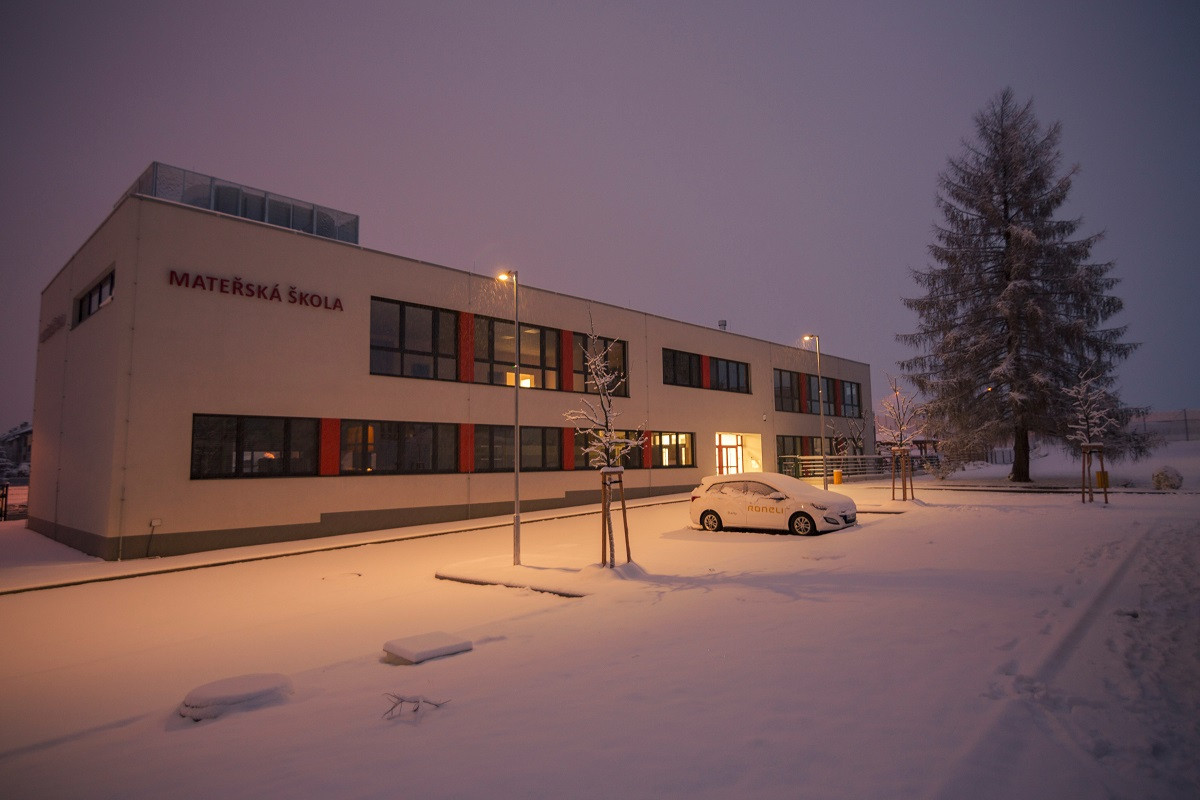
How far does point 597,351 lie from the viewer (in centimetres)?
2647

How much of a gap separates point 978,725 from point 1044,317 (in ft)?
97.6

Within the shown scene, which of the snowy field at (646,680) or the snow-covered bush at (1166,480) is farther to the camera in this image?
the snow-covered bush at (1166,480)

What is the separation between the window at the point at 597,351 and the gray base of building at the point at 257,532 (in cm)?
497

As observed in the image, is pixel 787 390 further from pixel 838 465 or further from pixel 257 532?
pixel 257 532

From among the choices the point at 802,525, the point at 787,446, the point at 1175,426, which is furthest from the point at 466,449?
the point at 1175,426

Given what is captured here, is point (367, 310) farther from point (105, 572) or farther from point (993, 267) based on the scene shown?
point (993, 267)

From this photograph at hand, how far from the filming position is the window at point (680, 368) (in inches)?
1204

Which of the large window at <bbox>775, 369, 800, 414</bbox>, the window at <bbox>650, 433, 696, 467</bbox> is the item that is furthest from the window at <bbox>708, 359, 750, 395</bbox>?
the window at <bbox>650, 433, 696, 467</bbox>

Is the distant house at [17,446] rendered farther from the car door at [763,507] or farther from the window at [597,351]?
the car door at [763,507]

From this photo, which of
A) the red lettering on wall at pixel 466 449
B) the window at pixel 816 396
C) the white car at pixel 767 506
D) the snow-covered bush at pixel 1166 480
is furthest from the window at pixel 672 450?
the snow-covered bush at pixel 1166 480

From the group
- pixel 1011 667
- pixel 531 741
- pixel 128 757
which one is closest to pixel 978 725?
pixel 1011 667

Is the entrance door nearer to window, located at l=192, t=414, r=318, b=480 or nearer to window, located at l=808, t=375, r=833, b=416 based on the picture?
window, located at l=808, t=375, r=833, b=416

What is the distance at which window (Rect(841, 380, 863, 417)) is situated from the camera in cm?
4512

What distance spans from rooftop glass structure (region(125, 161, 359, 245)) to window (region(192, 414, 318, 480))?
619 cm
